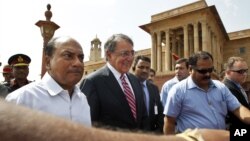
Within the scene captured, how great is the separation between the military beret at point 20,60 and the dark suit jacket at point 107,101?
2.94 metres

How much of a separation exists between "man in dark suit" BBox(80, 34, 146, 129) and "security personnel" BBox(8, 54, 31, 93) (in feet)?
7.34

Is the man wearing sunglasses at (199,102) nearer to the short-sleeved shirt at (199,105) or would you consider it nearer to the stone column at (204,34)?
the short-sleeved shirt at (199,105)

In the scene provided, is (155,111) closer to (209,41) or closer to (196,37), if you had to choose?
(196,37)

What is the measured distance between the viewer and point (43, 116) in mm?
547

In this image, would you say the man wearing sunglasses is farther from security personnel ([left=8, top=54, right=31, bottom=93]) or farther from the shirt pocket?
security personnel ([left=8, top=54, right=31, bottom=93])

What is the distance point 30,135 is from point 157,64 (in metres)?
35.5

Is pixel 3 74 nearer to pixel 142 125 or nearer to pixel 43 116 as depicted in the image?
pixel 142 125

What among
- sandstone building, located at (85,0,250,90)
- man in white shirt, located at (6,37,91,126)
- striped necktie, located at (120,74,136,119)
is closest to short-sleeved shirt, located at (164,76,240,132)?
striped necktie, located at (120,74,136,119)

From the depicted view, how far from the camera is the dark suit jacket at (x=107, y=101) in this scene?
11.5ft

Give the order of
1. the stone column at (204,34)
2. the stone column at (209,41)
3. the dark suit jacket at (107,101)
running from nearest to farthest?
the dark suit jacket at (107,101), the stone column at (204,34), the stone column at (209,41)

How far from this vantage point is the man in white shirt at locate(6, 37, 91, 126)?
232 cm

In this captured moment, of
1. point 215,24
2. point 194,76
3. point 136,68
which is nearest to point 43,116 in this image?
point 194,76

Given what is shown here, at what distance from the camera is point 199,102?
3713 millimetres

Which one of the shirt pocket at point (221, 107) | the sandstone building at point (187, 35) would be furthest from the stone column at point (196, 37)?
the shirt pocket at point (221, 107)
